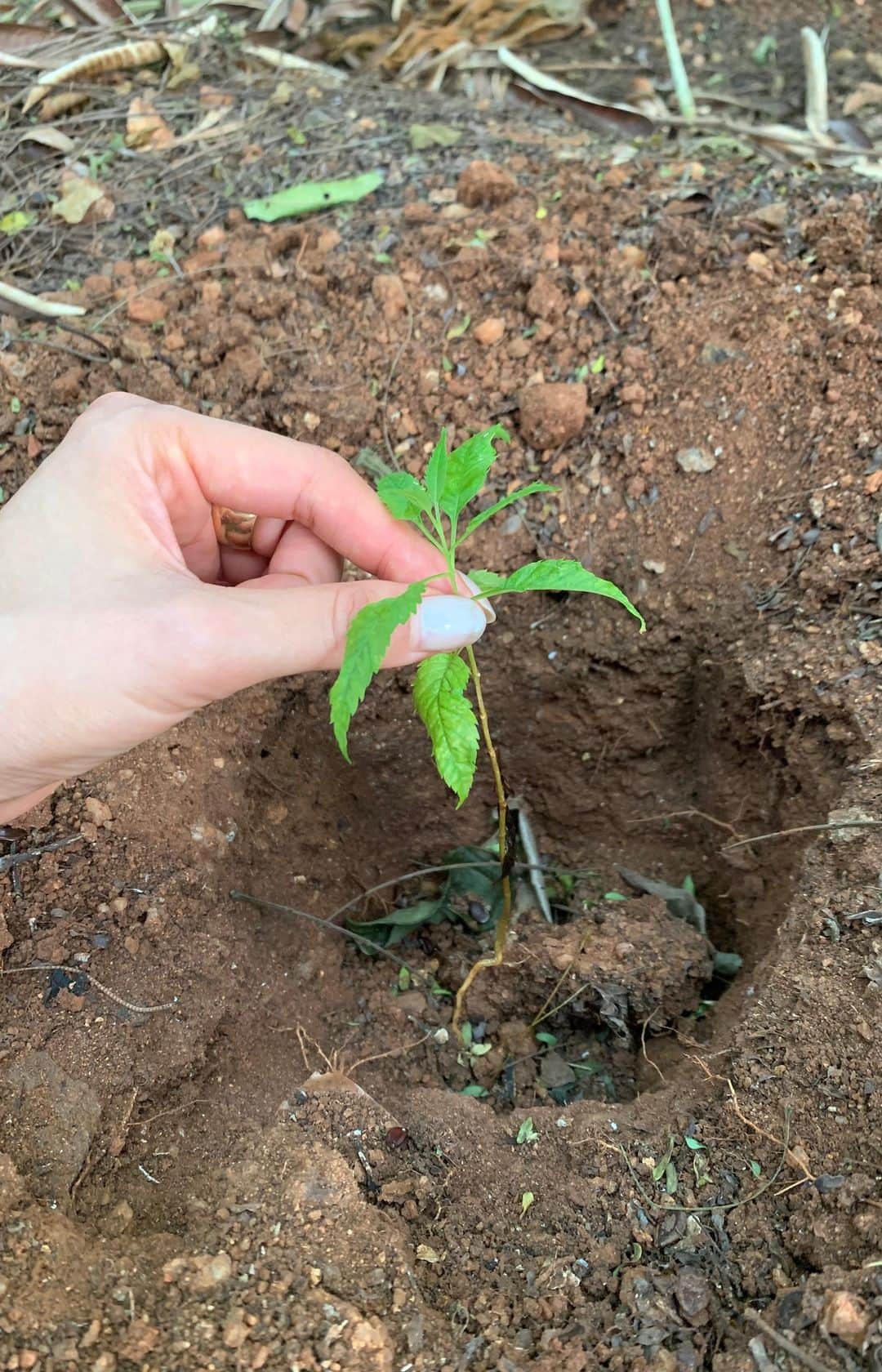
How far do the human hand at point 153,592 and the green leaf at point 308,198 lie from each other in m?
1.56

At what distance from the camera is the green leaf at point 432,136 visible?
144 inches

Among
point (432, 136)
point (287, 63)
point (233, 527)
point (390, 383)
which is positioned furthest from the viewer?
point (287, 63)

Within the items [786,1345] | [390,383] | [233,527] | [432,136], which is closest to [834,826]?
[786,1345]

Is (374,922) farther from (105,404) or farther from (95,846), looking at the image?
(105,404)

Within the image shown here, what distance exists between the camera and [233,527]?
2.48 meters

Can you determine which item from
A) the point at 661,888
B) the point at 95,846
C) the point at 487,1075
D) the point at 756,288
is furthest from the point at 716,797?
the point at 95,846

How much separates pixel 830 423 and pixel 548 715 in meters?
1.23

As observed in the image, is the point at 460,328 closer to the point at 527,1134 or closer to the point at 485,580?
the point at 485,580

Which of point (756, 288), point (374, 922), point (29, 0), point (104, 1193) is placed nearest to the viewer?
point (104, 1193)

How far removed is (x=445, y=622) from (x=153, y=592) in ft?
1.89

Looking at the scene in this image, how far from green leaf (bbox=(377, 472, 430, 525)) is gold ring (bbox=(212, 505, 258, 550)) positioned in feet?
1.35

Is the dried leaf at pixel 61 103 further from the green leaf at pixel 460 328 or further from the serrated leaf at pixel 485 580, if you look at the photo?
the serrated leaf at pixel 485 580

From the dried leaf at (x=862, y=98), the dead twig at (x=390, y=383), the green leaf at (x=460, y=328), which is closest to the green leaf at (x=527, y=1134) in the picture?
the dead twig at (x=390, y=383)

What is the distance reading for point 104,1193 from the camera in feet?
6.66
